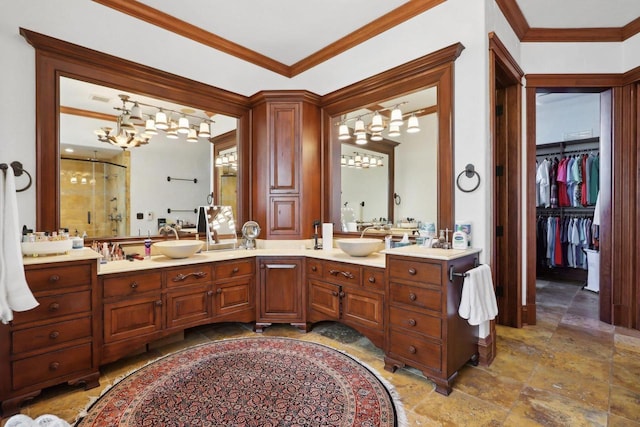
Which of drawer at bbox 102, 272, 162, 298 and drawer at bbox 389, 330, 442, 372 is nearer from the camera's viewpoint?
drawer at bbox 389, 330, 442, 372

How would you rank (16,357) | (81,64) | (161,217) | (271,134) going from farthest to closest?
(271,134) → (161,217) → (81,64) → (16,357)

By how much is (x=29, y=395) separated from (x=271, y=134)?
114 inches

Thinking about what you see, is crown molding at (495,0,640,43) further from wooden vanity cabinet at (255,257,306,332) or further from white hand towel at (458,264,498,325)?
wooden vanity cabinet at (255,257,306,332)

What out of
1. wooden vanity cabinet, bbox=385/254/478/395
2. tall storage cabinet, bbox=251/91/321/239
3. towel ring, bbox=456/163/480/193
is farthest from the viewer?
tall storage cabinet, bbox=251/91/321/239

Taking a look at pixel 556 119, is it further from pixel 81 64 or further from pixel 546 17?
pixel 81 64

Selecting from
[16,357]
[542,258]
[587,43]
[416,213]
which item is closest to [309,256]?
[416,213]

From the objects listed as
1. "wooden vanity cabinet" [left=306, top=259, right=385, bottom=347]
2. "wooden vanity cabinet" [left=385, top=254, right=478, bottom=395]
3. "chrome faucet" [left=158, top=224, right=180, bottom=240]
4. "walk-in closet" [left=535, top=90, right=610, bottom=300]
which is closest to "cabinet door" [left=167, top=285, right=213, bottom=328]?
"chrome faucet" [left=158, top=224, right=180, bottom=240]

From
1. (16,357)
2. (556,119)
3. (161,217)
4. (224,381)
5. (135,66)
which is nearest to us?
(16,357)

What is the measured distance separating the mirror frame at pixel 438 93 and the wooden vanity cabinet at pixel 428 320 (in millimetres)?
603

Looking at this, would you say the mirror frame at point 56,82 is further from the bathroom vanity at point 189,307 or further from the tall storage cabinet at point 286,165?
the tall storage cabinet at point 286,165

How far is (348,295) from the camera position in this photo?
9.10 feet

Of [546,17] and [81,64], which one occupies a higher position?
[546,17]

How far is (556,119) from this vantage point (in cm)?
513

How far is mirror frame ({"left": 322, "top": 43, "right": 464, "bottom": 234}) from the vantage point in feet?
8.54
